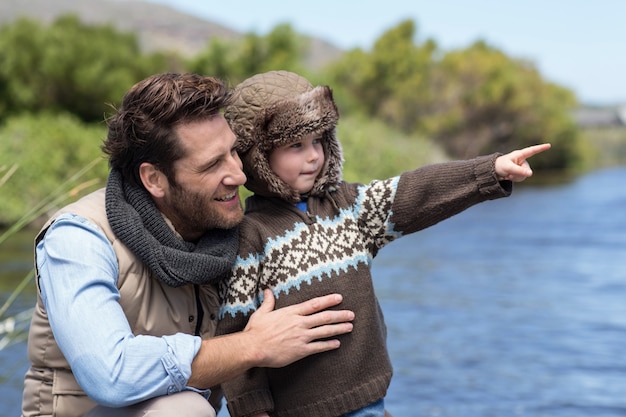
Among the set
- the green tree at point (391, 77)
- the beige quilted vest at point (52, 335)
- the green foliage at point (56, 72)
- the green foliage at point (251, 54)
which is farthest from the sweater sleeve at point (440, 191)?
the green tree at point (391, 77)

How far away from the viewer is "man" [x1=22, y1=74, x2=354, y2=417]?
2338 millimetres

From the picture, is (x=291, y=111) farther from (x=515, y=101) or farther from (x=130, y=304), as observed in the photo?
(x=515, y=101)

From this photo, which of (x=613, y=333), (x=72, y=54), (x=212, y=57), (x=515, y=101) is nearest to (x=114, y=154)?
(x=613, y=333)

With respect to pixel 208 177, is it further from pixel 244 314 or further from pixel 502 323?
pixel 502 323

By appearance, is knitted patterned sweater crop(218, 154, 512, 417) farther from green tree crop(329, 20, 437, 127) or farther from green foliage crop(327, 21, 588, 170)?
green tree crop(329, 20, 437, 127)

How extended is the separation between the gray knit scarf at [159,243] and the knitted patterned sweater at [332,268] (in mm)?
145

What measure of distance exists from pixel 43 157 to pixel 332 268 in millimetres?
15651

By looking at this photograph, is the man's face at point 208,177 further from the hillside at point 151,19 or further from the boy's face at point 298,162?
the hillside at point 151,19

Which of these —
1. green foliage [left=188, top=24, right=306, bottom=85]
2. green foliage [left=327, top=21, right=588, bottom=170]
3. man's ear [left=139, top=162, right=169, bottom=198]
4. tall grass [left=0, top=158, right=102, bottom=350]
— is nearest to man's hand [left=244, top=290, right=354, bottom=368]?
man's ear [left=139, top=162, right=169, bottom=198]

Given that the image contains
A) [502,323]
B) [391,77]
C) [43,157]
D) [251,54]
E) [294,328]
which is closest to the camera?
[294,328]

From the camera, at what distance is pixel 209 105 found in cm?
262

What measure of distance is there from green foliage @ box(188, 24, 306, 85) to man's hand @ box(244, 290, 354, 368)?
25.1m

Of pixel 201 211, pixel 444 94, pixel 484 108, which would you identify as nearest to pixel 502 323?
pixel 201 211

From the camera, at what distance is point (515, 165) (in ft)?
8.92
